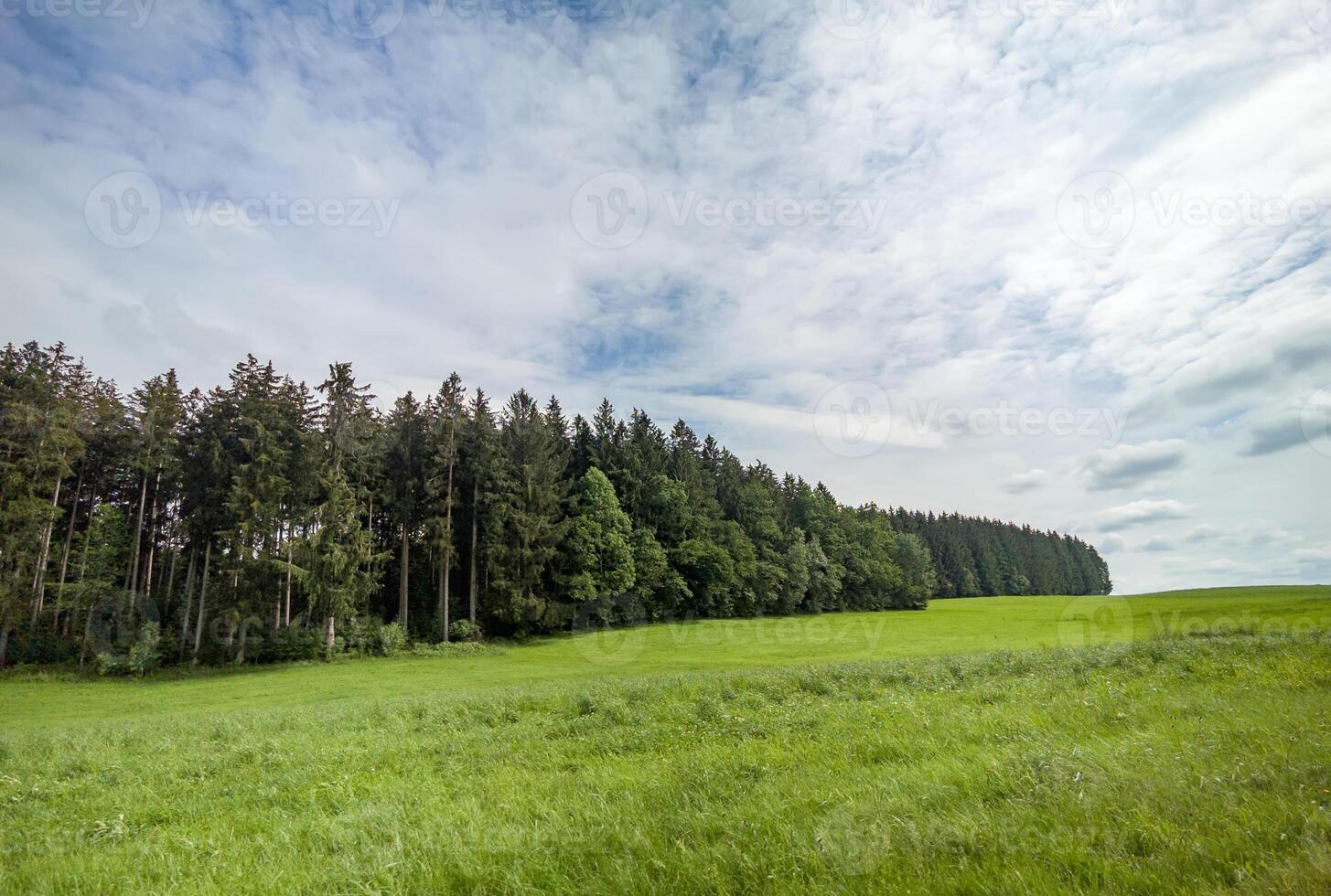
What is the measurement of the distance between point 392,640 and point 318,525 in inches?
377

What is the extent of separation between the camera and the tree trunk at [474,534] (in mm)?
49906

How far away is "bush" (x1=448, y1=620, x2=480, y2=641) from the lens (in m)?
47.3

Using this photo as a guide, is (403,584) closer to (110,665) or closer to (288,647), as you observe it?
(288,647)

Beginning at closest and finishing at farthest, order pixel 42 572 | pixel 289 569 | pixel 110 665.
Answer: pixel 110 665 < pixel 42 572 < pixel 289 569

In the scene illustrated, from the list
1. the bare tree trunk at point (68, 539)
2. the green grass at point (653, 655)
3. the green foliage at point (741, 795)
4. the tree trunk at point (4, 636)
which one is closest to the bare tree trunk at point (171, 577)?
the bare tree trunk at point (68, 539)

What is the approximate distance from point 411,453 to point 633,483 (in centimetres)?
2148

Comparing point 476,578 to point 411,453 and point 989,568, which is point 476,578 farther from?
point 989,568

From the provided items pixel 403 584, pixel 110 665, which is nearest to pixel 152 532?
pixel 110 665

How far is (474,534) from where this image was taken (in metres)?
51.3

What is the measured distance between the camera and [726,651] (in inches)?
1535

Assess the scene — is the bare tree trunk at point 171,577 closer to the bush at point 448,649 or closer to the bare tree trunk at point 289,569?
the bare tree trunk at point 289,569

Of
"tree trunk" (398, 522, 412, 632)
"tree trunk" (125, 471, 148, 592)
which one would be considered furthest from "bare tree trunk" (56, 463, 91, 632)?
"tree trunk" (398, 522, 412, 632)

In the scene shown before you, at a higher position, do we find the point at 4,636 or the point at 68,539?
the point at 68,539

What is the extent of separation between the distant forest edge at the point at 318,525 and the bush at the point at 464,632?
0.18m
